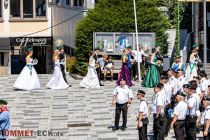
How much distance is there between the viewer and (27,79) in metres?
29.4

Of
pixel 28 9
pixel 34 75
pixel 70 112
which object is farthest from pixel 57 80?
pixel 28 9

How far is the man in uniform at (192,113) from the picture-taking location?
728 inches

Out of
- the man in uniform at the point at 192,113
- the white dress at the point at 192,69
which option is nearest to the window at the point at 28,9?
Answer: the white dress at the point at 192,69

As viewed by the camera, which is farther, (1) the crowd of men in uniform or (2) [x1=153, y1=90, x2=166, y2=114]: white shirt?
(2) [x1=153, y1=90, x2=166, y2=114]: white shirt

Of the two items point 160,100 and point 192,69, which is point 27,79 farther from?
point 160,100

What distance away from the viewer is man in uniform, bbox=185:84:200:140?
18.5m

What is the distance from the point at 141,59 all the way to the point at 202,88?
10784 mm

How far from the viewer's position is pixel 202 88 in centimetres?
2088

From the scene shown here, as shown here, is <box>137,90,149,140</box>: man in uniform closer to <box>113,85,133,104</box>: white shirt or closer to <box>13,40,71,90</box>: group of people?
<box>113,85,133,104</box>: white shirt

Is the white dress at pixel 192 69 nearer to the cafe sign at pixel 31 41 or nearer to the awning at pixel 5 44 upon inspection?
the cafe sign at pixel 31 41

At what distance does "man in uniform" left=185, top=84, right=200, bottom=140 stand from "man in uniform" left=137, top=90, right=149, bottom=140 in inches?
45.2

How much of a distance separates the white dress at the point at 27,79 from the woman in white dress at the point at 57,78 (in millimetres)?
733

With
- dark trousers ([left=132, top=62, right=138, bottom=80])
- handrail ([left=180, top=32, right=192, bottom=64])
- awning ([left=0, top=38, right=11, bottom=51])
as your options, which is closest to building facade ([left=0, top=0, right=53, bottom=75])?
awning ([left=0, top=38, right=11, bottom=51])

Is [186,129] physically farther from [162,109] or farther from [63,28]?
[63,28]
